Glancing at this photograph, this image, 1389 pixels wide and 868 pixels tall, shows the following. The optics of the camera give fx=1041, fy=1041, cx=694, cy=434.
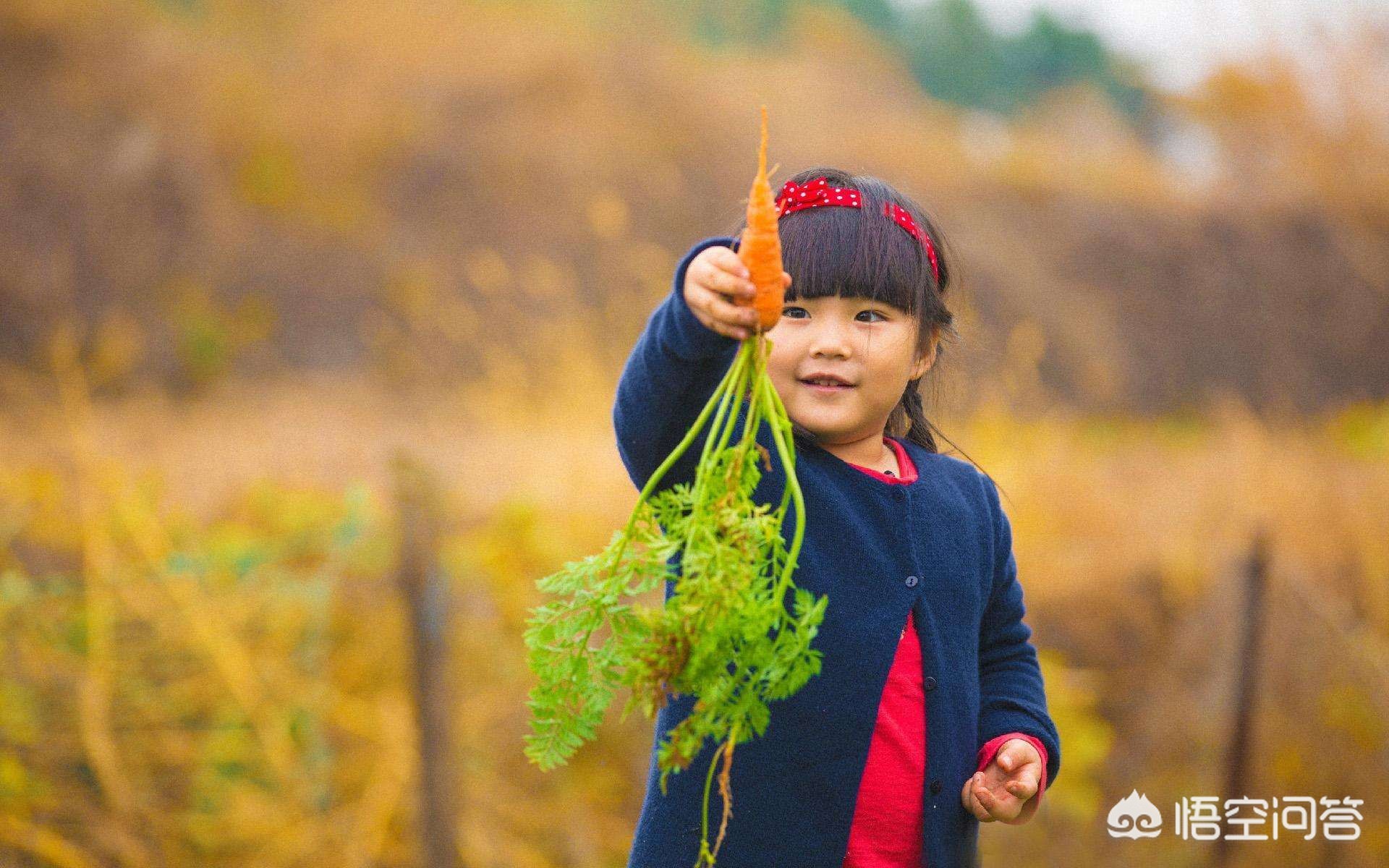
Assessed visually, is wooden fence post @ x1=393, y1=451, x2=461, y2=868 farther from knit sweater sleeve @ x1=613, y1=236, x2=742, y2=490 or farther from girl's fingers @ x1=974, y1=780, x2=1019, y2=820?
girl's fingers @ x1=974, y1=780, x2=1019, y2=820

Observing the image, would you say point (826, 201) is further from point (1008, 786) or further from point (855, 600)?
point (1008, 786)

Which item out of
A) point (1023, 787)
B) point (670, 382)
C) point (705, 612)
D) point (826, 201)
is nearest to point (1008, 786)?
point (1023, 787)

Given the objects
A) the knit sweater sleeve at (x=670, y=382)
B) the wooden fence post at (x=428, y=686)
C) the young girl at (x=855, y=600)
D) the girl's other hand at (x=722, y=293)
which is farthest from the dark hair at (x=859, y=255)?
the wooden fence post at (x=428, y=686)

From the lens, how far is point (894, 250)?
59.4 inches

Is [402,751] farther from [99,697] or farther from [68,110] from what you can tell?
[68,110]

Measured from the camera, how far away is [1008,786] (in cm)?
150

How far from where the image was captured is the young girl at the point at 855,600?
1434mm


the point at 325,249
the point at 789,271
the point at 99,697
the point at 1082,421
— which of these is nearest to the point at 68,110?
the point at 325,249

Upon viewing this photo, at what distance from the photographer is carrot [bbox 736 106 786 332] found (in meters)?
1.23

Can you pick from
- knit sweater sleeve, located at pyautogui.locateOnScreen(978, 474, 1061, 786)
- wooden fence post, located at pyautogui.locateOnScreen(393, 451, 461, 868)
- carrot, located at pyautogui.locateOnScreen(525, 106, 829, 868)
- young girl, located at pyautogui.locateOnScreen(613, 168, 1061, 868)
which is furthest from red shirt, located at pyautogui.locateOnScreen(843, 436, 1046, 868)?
wooden fence post, located at pyautogui.locateOnScreen(393, 451, 461, 868)

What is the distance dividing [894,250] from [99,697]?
2.98m

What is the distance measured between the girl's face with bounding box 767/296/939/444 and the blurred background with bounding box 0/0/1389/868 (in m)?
0.32

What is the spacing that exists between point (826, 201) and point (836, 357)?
0.80 ft

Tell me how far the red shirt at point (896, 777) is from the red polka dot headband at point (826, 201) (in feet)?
1.87
